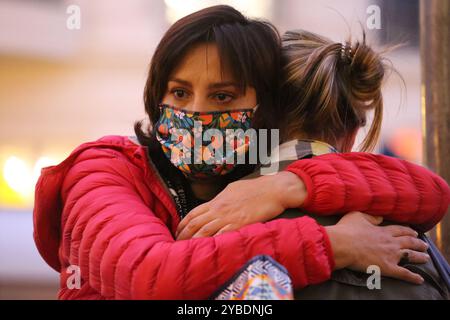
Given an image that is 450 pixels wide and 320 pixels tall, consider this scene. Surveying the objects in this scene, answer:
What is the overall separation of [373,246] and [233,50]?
92 centimetres

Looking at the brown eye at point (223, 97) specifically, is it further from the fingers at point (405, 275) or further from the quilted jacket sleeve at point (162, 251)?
the fingers at point (405, 275)

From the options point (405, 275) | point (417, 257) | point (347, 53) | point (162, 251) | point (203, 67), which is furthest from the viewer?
point (347, 53)

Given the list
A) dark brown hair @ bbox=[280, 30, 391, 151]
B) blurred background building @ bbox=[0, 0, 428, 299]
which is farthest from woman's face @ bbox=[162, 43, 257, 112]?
blurred background building @ bbox=[0, 0, 428, 299]

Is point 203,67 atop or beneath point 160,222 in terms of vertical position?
atop

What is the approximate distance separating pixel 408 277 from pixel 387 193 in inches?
10.7

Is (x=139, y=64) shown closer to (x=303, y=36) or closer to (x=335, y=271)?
(x=303, y=36)

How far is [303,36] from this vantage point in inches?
110

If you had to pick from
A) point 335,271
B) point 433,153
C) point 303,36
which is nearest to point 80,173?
point 335,271

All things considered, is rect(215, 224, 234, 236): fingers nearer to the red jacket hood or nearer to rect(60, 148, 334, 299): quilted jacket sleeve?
rect(60, 148, 334, 299): quilted jacket sleeve

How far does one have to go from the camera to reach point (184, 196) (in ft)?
8.18

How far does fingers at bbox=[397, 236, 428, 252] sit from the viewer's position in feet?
7.11

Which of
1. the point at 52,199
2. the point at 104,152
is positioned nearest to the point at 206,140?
the point at 104,152

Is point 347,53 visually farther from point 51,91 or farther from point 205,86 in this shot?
point 51,91

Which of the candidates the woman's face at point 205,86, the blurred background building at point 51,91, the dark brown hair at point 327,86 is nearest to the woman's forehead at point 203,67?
the woman's face at point 205,86
